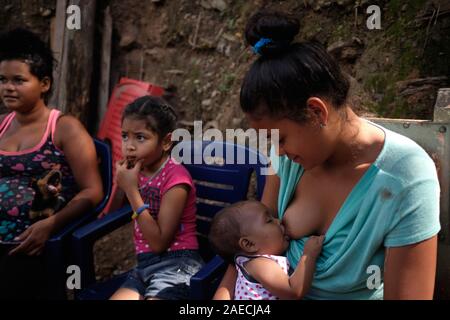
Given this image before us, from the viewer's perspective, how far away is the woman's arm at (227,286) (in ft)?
6.61

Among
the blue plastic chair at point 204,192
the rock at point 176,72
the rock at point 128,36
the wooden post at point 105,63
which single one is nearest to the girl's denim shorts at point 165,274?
the blue plastic chair at point 204,192

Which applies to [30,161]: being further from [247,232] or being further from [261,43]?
[261,43]

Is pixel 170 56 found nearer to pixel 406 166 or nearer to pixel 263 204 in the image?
pixel 263 204

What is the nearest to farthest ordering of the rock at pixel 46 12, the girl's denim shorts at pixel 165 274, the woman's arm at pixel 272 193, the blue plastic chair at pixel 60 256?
the woman's arm at pixel 272 193
the girl's denim shorts at pixel 165 274
the blue plastic chair at pixel 60 256
the rock at pixel 46 12

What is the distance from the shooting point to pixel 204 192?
2.76 m

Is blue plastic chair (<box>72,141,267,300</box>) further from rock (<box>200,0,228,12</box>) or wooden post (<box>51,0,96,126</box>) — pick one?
wooden post (<box>51,0,96,126</box>)

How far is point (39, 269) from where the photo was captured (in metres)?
2.69

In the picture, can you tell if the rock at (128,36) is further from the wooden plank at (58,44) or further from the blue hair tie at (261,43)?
the blue hair tie at (261,43)

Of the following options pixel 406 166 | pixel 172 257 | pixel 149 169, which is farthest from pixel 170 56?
pixel 406 166

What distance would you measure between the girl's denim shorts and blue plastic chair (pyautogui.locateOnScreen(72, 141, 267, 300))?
163 millimetres

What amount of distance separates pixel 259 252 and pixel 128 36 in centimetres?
354

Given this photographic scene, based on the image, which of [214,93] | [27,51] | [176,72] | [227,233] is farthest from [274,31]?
[176,72]

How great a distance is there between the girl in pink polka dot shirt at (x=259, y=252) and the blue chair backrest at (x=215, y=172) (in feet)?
1.63

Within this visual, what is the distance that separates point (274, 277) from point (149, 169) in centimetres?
99
